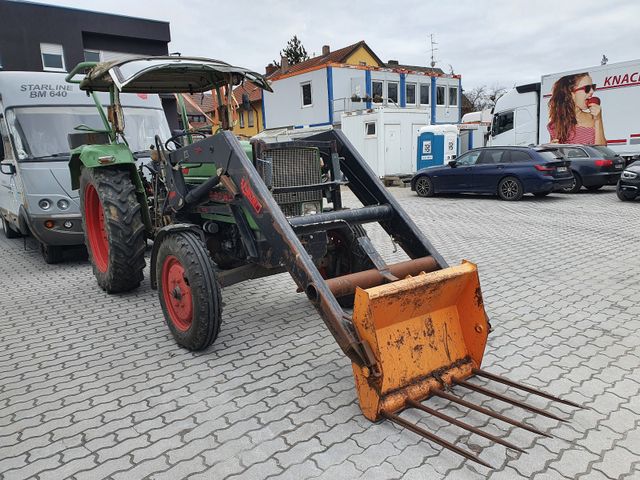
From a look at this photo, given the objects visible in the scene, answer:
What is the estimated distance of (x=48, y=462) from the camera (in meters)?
2.54

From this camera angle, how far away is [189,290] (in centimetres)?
373

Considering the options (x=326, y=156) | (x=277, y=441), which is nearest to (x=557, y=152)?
(x=326, y=156)

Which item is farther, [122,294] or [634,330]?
[122,294]

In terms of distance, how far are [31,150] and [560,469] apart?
7117 millimetres

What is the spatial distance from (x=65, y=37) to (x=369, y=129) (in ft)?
42.4

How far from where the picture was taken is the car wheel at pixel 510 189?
12.9 meters

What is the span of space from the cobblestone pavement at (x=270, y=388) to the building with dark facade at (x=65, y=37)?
647 inches

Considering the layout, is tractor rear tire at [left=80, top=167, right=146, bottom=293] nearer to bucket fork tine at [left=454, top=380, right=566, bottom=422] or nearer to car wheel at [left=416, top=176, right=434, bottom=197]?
bucket fork tine at [left=454, top=380, right=566, bottom=422]

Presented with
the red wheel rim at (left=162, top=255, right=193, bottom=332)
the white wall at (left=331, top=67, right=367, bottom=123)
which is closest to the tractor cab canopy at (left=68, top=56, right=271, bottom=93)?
the red wheel rim at (left=162, top=255, right=193, bottom=332)

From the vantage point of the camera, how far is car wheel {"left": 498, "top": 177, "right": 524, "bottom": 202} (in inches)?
509

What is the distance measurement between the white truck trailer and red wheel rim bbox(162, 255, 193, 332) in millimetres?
16274

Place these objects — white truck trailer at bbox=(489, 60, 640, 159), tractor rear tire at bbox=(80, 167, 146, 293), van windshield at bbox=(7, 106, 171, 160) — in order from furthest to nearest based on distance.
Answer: white truck trailer at bbox=(489, 60, 640, 159), van windshield at bbox=(7, 106, 171, 160), tractor rear tire at bbox=(80, 167, 146, 293)

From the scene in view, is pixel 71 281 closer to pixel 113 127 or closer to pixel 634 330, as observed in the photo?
pixel 113 127

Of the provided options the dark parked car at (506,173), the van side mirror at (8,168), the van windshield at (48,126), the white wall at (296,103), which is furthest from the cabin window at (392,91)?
the van side mirror at (8,168)
